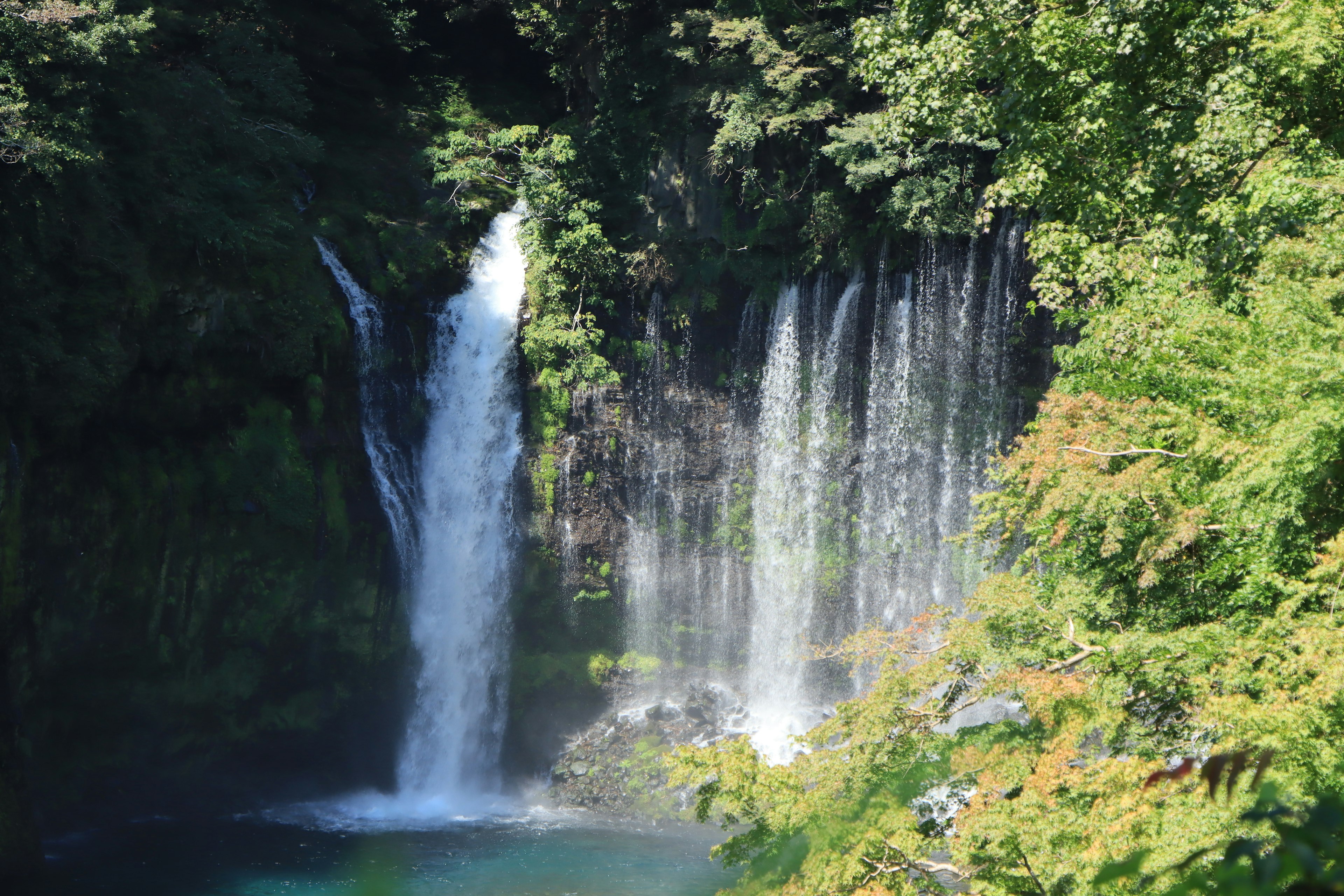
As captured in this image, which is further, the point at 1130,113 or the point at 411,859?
the point at 411,859

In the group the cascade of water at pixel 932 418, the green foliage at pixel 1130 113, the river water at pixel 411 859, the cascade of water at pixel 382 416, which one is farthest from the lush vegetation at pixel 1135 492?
the cascade of water at pixel 382 416

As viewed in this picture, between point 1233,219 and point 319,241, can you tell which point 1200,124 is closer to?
point 1233,219

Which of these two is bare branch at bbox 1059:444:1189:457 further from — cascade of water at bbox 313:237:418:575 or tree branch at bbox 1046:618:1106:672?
cascade of water at bbox 313:237:418:575

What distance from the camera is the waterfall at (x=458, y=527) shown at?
800 inches

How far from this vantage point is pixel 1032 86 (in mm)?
11516

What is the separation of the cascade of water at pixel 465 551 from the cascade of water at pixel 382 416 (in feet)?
1.04

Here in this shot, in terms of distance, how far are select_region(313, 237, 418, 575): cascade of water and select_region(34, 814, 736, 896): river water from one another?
5.40 m

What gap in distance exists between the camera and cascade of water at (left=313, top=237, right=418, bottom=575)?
20062 mm

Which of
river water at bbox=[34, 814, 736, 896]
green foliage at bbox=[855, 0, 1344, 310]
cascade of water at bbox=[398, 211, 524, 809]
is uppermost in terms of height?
green foliage at bbox=[855, 0, 1344, 310]

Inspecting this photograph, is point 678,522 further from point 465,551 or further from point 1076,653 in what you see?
point 1076,653

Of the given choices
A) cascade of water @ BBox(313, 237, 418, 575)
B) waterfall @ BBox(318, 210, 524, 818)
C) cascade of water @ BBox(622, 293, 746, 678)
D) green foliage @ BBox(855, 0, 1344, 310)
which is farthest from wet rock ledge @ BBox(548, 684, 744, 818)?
green foliage @ BBox(855, 0, 1344, 310)

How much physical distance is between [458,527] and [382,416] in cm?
265

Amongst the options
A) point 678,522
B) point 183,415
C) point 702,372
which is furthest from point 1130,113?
point 183,415

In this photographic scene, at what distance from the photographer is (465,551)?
20.9m
